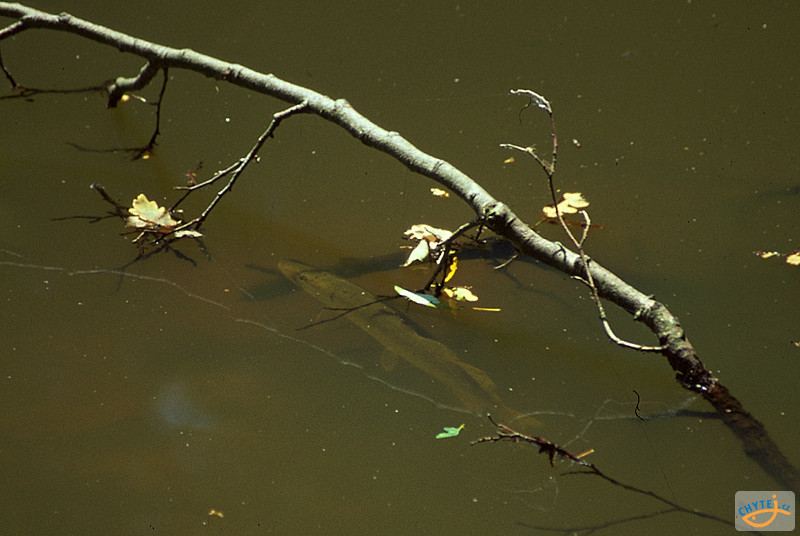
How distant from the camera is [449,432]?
1.60 meters

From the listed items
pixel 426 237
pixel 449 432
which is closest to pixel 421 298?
pixel 426 237

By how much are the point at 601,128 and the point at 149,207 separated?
1.91 m

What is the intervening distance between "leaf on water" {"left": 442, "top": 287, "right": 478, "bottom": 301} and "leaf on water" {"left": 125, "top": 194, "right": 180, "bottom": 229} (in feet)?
3.40

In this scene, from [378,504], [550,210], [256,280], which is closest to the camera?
[378,504]

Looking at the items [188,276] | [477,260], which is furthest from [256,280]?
[477,260]

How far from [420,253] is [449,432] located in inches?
26.6

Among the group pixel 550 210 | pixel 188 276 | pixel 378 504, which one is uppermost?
pixel 550 210

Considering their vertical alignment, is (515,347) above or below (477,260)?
below

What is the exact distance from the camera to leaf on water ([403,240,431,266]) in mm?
2074

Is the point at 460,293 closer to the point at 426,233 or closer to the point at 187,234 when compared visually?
the point at 426,233

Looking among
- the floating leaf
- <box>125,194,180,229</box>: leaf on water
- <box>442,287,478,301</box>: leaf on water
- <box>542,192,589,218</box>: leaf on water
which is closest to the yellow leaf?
<box>542,192,589,218</box>: leaf on water

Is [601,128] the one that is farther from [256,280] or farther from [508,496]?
[508,496]

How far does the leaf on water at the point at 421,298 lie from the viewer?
6.47ft

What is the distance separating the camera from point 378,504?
1457 mm
